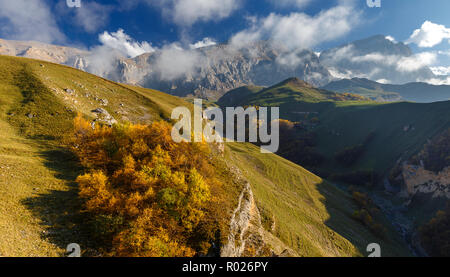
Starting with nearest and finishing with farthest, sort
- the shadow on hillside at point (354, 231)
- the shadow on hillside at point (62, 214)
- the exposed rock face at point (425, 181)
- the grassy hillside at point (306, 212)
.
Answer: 1. the shadow on hillside at point (62, 214)
2. the grassy hillside at point (306, 212)
3. the shadow on hillside at point (354, 231)
4. the exposed rock face at point (425, 181)

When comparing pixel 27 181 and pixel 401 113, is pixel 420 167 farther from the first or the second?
pixel 27 181

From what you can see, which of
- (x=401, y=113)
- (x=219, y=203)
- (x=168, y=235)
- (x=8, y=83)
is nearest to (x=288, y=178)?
(x=219, y=203)

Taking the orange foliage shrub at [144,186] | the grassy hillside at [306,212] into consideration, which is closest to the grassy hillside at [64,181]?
→ the grassy hillside at [306,212]

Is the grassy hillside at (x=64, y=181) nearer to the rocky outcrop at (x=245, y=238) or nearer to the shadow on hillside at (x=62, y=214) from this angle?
the shadow on hillside at (x=62, y=214)

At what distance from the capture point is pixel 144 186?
3014cm

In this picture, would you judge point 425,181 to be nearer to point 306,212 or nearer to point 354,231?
point 354,231

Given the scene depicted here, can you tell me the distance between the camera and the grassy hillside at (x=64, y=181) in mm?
21953

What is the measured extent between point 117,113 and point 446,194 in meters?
161

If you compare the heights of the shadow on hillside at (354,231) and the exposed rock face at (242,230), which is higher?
the exposed rock face at (242,230)

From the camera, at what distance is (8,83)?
5225cm

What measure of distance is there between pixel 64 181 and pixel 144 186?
12769 millimetres

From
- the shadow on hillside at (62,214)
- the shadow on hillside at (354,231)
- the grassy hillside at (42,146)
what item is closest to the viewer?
the grassy hillside at (42,146)

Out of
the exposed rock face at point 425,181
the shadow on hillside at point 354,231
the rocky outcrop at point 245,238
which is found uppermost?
the rocky outcrop at point 245,238

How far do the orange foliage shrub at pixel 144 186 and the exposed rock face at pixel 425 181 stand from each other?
13711 cm
